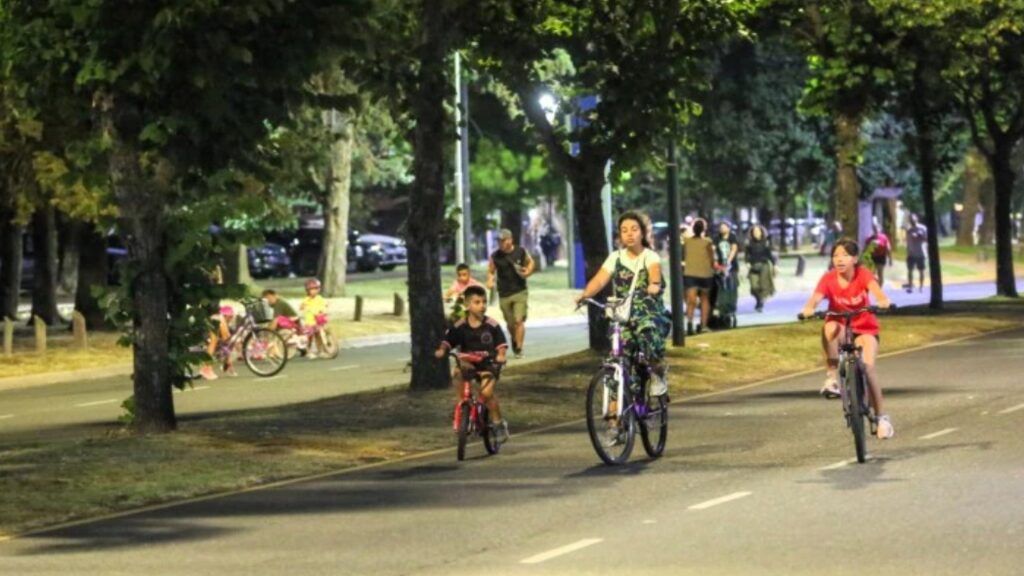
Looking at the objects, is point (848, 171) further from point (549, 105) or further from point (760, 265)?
point (549, 105)

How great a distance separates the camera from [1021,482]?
45.9 feet

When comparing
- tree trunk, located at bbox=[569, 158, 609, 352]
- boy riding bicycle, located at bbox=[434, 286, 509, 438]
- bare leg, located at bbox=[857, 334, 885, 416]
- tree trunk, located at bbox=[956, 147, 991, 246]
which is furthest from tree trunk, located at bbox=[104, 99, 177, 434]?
tree trunk, located at bbox=[956, 147, 991, 246]

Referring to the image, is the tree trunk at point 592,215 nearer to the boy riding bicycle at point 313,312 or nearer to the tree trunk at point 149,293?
the boy riding bicycle at point 313,312

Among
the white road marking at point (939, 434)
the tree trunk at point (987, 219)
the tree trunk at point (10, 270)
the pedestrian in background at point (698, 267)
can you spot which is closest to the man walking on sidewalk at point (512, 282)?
the pedestrian in background at point (698, 267)

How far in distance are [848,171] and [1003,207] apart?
7574mm

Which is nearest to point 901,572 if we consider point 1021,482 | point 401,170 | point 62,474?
point 1021,482

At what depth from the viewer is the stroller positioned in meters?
33.3

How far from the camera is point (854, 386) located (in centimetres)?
1555

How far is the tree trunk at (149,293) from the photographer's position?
62.6 ft

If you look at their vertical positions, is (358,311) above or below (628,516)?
above

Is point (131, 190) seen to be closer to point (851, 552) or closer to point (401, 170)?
point (851, 552)

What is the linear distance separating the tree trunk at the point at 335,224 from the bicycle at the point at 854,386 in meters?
34.7

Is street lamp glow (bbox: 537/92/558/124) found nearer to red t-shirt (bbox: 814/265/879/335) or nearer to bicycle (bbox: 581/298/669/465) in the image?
red t-shirt (bbox: 814/265/879/335)

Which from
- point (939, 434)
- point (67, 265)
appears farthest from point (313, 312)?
point (67, 265)
